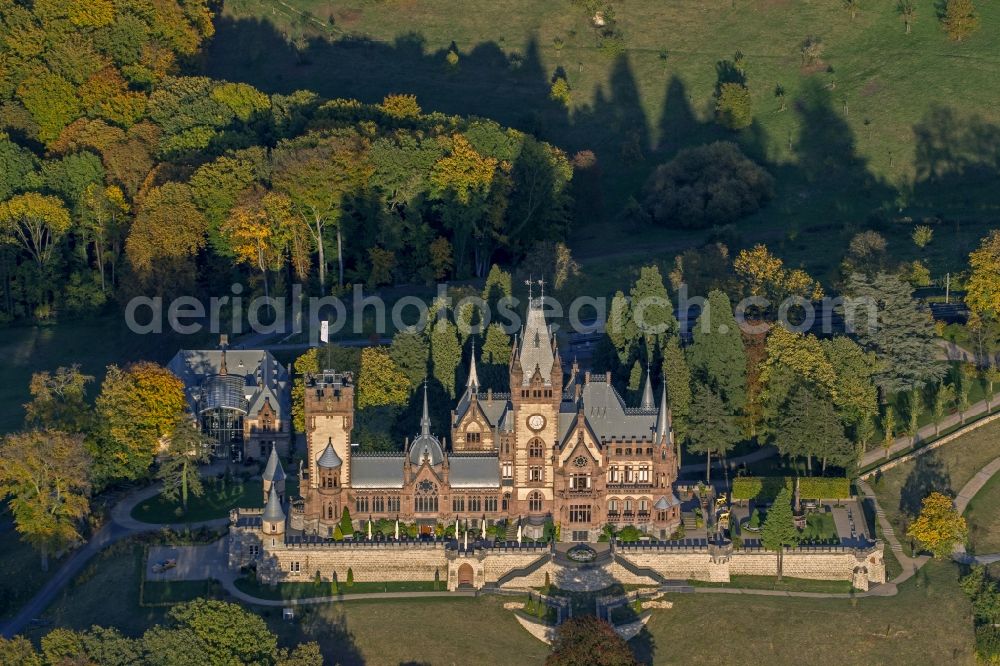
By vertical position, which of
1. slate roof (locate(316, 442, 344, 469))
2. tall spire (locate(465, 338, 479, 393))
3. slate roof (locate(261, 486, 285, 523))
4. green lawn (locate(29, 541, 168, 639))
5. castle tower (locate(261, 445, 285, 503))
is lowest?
green lawn (locate(29, 541, 168, 639))

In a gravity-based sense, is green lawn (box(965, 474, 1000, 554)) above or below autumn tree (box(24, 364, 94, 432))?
below

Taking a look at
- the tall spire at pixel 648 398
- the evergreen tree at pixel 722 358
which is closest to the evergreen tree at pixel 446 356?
the tall spire at pixel 648 398

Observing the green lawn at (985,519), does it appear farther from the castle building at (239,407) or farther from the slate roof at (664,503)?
the castle building at (239,407)

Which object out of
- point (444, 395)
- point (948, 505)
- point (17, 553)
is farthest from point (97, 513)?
point (948, 505)

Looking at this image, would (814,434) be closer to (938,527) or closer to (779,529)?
(938,527)

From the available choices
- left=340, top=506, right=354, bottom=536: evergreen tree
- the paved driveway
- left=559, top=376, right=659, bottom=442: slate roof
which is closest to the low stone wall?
left=559, top=376, right=659, bottom=442: slate roof

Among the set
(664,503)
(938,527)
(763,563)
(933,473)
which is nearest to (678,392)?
(664,503)

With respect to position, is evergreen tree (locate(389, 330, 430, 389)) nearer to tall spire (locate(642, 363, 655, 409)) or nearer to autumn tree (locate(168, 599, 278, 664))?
tall spire (locate(642, 363, 655, 409))
